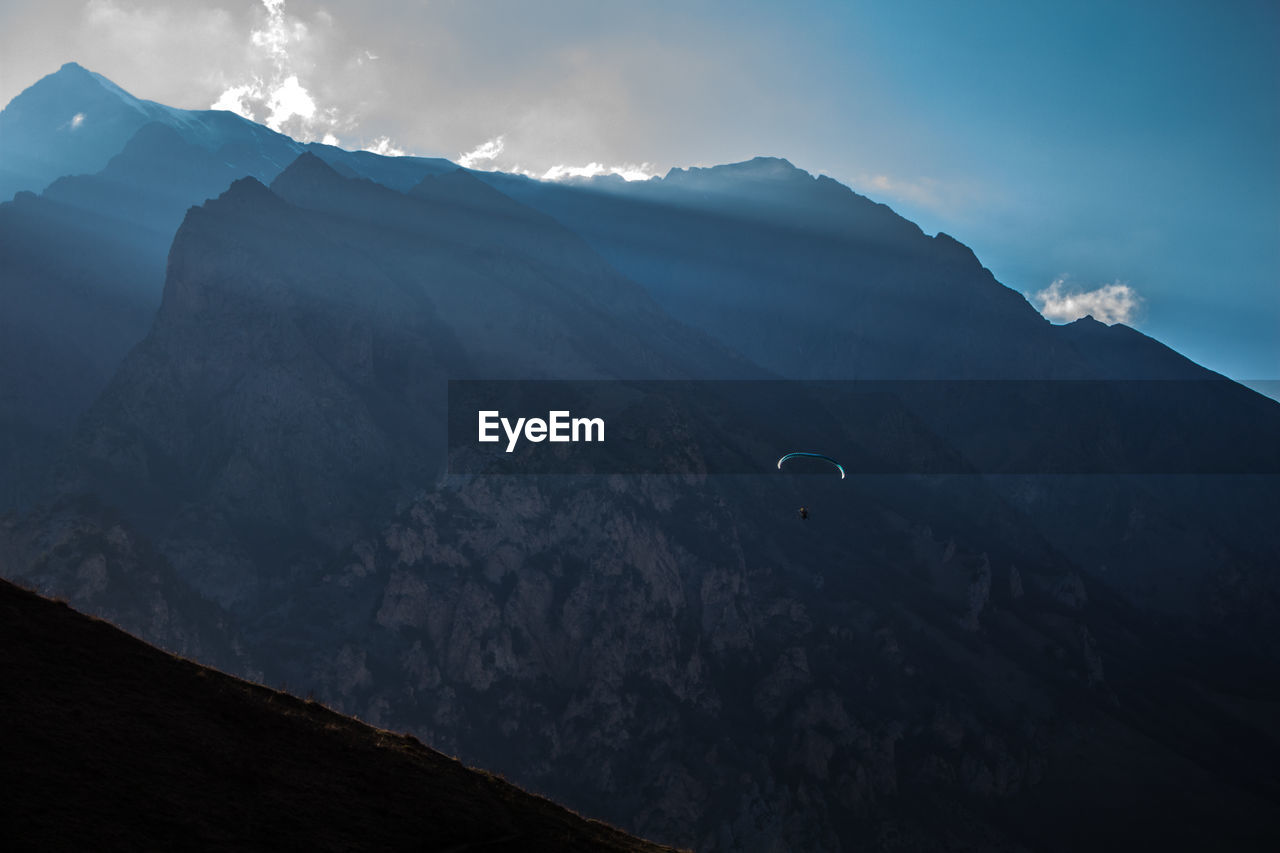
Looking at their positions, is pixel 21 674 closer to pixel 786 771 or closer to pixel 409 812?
pixel 409 812

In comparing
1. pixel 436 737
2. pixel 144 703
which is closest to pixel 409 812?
pixel 144 703

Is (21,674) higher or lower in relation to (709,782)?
higher

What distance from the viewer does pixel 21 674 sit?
36344 millimetres

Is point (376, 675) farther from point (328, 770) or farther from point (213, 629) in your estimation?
point (328, 770)

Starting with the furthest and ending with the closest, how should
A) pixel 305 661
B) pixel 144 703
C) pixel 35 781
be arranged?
pixel 305 661
pixel 144 703
pixel 35 781

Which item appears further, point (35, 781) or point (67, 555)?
point (67, 555)

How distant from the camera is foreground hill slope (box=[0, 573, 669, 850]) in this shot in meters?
31.3

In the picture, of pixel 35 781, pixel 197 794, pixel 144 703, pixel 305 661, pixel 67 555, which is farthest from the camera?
pixel 305 661

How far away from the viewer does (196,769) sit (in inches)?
1407

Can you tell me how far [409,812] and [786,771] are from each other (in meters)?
175

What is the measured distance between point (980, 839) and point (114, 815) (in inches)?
8126

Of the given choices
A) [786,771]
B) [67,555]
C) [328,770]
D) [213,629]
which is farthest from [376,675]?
[328,770]

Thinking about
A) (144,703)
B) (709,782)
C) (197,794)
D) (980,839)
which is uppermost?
(144,703)

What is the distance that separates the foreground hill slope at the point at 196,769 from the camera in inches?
1231
